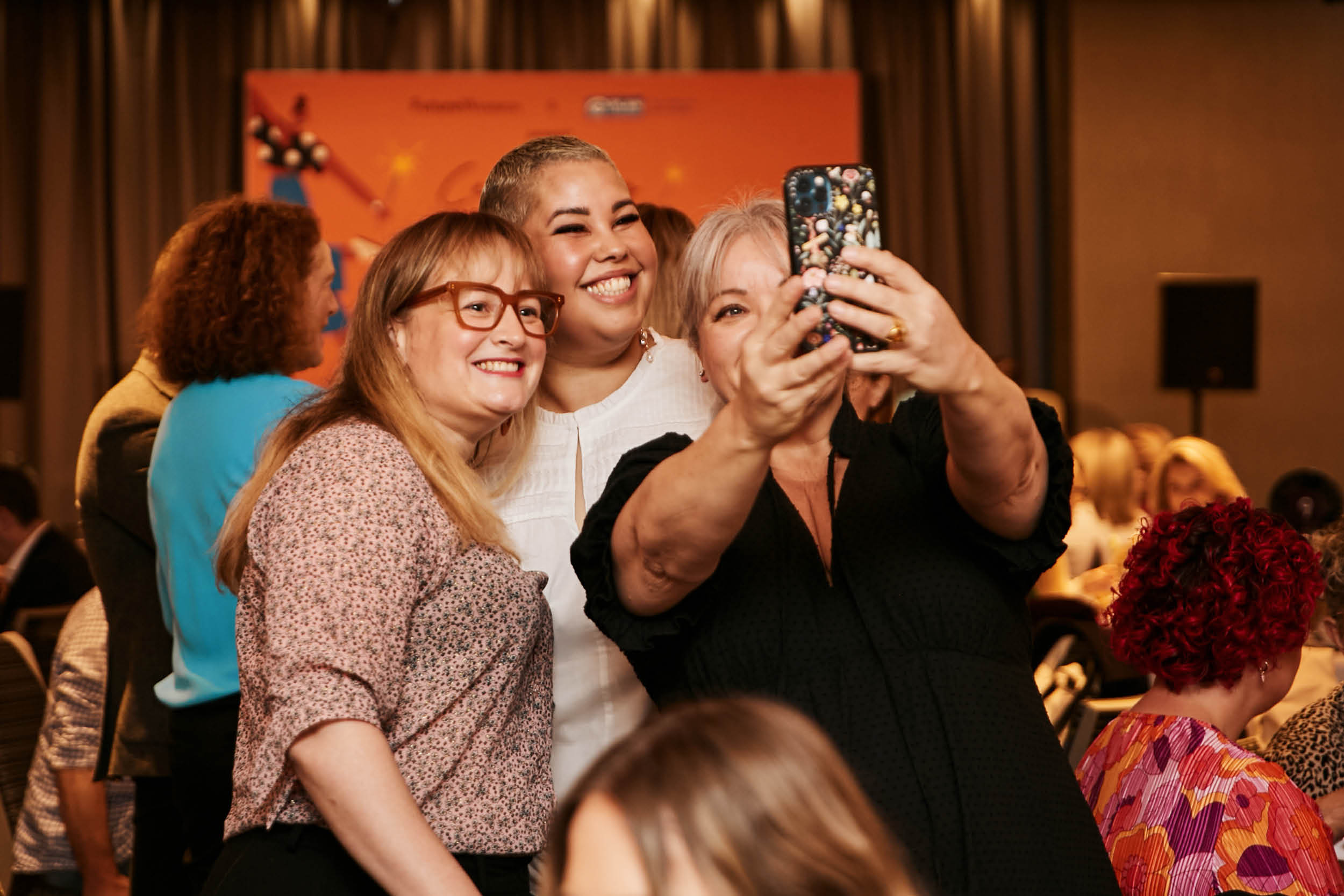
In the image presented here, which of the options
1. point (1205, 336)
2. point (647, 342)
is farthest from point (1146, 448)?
point (647, 342)

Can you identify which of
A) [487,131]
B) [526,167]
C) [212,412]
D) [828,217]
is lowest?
[212,412]

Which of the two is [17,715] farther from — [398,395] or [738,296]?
[738,296]

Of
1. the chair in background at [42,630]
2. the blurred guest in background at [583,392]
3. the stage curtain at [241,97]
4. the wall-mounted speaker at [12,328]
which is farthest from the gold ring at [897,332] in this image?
the stage curtain at [241,97]

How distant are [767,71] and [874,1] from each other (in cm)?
103

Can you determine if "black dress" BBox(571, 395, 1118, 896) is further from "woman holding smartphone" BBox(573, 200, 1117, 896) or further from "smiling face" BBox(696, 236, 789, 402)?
"smiling face" BBox(696, 236, 789, 402)

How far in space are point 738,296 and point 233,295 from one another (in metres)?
1.32

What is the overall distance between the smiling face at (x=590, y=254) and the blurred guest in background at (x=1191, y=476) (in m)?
4.04

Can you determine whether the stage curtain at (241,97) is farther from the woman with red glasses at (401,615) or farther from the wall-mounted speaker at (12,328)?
the woman with red glasses at (401,615)

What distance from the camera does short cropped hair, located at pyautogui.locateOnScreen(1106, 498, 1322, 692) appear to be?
1.97 m

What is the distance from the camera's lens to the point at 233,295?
256 centimetres

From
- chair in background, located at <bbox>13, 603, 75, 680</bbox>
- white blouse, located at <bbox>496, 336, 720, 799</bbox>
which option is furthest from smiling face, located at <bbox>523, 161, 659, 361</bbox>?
chair in background, located at <bbox>13, 603, 75, 680</bbox>

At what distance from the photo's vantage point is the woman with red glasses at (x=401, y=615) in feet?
4.69

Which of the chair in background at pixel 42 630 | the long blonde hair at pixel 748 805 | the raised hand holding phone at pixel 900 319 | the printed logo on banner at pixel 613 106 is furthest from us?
the printed logo on banner at pixel 613 106

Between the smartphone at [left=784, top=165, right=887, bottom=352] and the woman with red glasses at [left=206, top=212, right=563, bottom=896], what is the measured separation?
57cm
